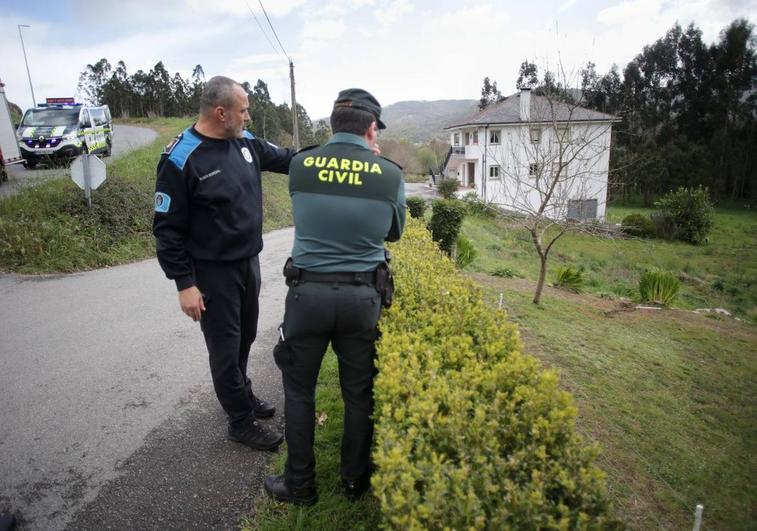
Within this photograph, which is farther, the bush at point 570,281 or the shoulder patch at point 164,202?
the bush at point 570,281

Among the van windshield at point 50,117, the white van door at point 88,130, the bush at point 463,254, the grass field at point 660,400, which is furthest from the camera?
the white van door at point 88,130

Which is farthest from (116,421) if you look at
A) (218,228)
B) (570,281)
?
(570,281)

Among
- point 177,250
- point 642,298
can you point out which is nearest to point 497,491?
point 177,250

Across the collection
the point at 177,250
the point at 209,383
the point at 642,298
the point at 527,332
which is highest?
the point at 177,250

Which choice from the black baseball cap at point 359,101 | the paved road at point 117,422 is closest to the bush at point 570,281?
the paved road at point 117,422

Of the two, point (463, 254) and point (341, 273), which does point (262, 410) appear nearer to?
point (341, 273)

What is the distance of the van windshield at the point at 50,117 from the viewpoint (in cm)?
1452

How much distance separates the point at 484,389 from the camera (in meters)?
2.15

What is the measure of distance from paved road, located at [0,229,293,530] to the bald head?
2320mm

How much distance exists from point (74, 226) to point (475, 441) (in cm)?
959

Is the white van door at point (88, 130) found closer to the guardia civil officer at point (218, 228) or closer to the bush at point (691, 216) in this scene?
the guardia civil officer at point (218, 228)

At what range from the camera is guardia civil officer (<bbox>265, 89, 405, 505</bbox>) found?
229 centimetres

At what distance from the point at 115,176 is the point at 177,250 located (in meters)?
9.85

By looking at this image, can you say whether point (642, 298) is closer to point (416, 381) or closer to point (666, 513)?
point (666, 513)
